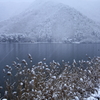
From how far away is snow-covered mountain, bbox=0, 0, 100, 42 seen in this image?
198 feet

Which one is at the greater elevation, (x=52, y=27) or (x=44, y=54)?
(x=52, y=27)

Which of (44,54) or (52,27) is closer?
(44,54)

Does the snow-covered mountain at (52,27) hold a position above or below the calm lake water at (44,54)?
above

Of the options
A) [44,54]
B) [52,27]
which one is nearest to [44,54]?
[44,54]

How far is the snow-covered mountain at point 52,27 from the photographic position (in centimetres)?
6022

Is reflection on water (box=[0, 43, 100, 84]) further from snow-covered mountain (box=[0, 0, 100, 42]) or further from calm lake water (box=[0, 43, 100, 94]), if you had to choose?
snow-covered mountain (box=[0, 0, 100, 42])

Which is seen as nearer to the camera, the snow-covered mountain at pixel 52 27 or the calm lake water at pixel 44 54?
the calm lake water at pixel 44 54

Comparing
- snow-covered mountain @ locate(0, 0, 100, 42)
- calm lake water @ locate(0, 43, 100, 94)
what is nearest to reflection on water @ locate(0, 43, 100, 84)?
calm lake water @ locate(0, 43, 100, 94)

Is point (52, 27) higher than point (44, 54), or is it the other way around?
point (52, 27)

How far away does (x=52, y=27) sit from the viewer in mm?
64688

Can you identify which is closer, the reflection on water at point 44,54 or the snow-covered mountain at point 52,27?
the reflection on water at point 44,54

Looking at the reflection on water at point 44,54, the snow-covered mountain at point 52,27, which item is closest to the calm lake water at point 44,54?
the reflection on water at point 44,54

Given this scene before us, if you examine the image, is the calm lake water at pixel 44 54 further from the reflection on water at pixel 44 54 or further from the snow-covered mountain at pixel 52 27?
the snow-covered mountain at pixel 52 27

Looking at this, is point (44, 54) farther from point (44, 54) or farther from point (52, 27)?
point (52, 27)
